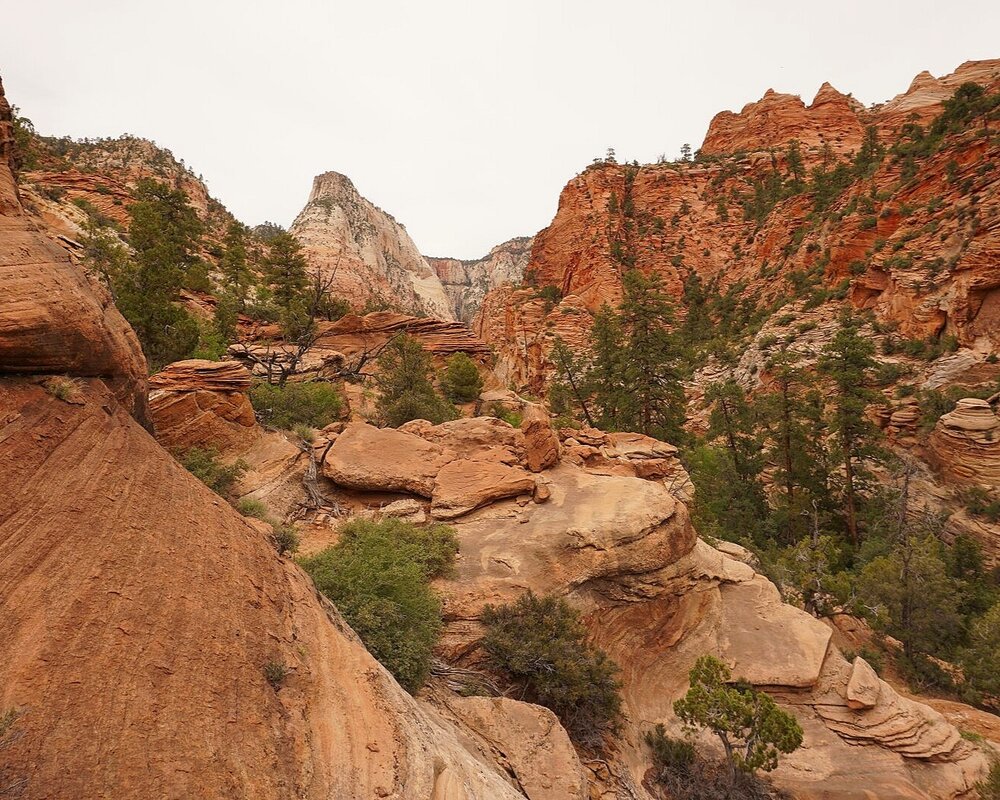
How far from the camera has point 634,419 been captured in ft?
74.1

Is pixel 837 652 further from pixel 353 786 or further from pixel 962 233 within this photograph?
pixel 962 233

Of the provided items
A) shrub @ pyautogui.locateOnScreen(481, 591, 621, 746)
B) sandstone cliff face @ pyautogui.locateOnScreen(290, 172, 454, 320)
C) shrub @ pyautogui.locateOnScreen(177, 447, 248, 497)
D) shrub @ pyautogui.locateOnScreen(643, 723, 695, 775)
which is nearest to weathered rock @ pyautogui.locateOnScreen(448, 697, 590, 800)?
shrub @ pyautogui.locateOnScreen(481, 591, 621, 746)

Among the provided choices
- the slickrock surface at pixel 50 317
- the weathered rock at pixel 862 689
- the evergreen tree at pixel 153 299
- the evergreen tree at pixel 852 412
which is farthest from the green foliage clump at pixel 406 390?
the evergreen tree at pixel 852 412

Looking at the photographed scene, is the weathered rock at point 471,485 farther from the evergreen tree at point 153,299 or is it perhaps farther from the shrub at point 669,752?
the evergreen tree at point 153,299

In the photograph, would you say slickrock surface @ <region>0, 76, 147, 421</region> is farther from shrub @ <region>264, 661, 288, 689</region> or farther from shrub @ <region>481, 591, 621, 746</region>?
shrub @ <region>481, 591, 621, 746</region>

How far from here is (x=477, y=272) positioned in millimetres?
129000

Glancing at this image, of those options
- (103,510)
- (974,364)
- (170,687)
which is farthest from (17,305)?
(974,364)

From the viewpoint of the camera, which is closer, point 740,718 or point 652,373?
point 740,718

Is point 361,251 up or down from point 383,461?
up

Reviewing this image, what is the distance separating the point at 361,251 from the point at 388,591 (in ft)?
248

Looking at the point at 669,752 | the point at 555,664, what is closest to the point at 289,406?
the point at 555,664

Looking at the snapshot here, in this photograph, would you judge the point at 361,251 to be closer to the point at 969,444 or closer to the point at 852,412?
the point at 852,412

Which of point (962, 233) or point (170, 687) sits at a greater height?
point (962, 233)

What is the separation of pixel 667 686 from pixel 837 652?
3.42 metres
